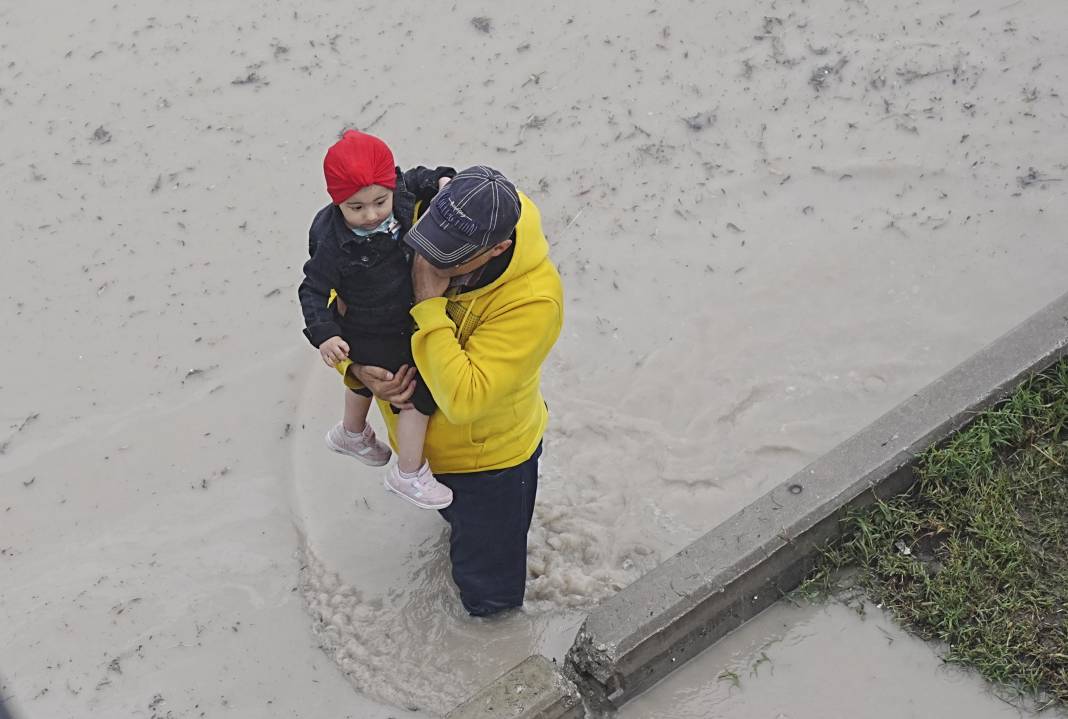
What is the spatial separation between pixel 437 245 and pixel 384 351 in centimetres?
51

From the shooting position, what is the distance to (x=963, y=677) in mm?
3732

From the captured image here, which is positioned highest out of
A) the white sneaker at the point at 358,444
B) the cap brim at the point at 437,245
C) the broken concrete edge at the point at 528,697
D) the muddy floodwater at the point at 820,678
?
the cap brim at the point at 437,245

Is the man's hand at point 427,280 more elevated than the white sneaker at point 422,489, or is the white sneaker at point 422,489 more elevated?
the man's hand at point 427,280

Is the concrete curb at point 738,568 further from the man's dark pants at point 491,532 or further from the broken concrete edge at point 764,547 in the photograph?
the man's dark pants at point 491,532

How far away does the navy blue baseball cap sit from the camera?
301 centimetres

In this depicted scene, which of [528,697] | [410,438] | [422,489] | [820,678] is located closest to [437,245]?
[410,438]

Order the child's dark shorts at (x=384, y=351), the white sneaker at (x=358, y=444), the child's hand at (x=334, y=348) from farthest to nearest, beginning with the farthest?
1. the white sneaker at (x=358, y=444)
2. the child's dark shorts at (x=384, y=351)
3. the child's hand at (x=334, y=348)

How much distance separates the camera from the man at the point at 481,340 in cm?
306

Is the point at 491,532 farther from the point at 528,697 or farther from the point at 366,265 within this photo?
the point at 366,265

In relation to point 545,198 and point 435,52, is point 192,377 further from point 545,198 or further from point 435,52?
point 435,52

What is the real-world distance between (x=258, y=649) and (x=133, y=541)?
82 cm

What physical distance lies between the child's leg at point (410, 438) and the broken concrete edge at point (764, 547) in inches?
32.2

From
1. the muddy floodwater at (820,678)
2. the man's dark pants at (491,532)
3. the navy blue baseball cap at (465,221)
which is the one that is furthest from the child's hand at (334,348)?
the muddy floodwater at (820,678)

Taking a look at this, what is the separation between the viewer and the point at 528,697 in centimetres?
352
